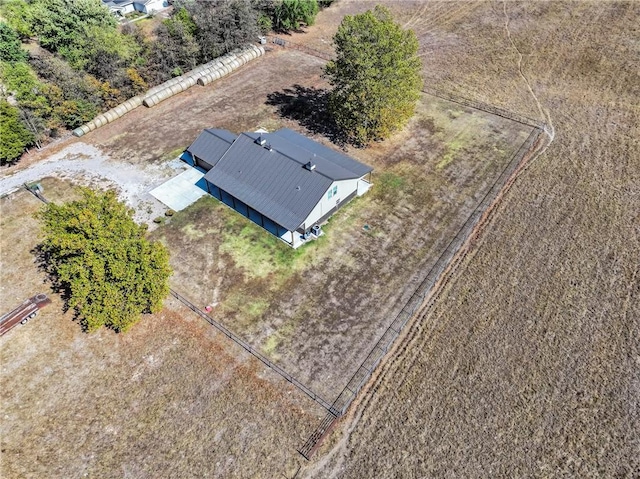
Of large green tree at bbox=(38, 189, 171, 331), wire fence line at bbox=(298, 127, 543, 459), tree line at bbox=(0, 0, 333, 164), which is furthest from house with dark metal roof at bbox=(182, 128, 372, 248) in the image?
tree line at bbox=(0, 0, 333, 164)

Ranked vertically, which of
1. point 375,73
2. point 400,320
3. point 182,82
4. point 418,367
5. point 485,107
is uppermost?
point 375,73

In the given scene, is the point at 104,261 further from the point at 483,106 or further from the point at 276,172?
the point at 483,106

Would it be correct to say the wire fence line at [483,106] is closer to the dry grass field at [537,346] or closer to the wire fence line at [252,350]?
the dry grass field at [537,346]

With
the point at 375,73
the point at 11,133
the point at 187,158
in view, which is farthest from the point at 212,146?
the point at 11,133

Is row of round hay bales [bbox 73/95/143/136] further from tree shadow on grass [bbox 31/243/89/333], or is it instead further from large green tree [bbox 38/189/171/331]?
large green tree [bbox 38/189/171/331]

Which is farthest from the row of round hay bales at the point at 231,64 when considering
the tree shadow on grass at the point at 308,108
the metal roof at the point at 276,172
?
the metal roof at the point at 276,172

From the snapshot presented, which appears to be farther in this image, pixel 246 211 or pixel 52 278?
pixel 246 211
